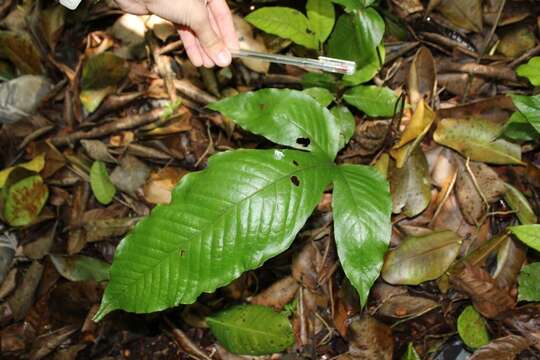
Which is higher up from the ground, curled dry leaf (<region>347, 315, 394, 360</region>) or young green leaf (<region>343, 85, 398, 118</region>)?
young green leaf (<region>343, 85, 398, 118</region>)

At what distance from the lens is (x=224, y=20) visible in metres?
1.81

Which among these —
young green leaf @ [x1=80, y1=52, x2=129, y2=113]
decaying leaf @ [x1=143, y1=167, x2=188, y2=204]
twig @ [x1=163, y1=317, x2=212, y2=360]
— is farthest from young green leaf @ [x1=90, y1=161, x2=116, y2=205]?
twig @ [x1=163, y1=317, x2=212, y2=360]

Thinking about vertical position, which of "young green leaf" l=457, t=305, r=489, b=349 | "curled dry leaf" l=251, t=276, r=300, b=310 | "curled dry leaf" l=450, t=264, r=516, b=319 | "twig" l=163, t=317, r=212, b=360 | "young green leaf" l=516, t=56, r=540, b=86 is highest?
"young green leaf" l=516, t=56, r=540, b=86

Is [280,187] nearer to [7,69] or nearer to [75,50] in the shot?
[75,50]

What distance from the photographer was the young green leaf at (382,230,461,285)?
1.71 metres

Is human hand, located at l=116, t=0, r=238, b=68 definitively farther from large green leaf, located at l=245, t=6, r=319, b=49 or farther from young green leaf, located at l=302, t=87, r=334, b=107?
young green leaf, located at l=302, t=87, r=334, b=107

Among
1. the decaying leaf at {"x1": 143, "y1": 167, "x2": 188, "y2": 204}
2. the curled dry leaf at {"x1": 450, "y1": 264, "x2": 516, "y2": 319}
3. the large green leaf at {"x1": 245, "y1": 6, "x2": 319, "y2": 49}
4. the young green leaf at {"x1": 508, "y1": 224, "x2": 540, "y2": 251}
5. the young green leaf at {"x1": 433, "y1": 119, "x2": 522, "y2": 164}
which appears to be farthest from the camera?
the decaying leaf at {"x1": 143, "y1": 167, "x2": 188, "y2": 204}

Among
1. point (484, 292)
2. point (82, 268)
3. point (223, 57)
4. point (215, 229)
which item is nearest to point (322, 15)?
point (223, 57)

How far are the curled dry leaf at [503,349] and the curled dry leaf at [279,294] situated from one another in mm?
602

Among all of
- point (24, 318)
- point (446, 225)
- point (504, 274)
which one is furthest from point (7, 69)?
point (504, 274)

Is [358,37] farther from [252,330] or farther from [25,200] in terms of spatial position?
[25,200]

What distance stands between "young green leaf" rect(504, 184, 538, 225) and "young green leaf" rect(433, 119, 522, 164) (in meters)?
0.10

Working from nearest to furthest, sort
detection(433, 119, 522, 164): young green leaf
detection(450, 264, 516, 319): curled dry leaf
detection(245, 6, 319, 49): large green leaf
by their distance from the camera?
detection(450, 264, 516, 319): curled dry leaf → detection(433, 119, 522, 164): young green leaf → detection(245, 6, 319, 49): large green leaf

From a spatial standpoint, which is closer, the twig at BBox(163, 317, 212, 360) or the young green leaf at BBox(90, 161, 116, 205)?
the twig at BBox(163, 317, 212, 360)
